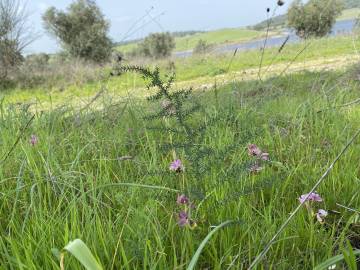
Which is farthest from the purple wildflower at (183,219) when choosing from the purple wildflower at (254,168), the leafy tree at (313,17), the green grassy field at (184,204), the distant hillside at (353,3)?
the distant hillside at (353,3)

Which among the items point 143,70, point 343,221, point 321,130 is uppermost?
point 143,70

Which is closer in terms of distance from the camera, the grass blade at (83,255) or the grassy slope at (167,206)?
the grass blade at (83,255)

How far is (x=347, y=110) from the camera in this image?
3010 millimetres

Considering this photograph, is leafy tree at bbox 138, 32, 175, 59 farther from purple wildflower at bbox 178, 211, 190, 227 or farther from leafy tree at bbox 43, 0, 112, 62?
purple wildflower at bbox 178, 211, 190, 227

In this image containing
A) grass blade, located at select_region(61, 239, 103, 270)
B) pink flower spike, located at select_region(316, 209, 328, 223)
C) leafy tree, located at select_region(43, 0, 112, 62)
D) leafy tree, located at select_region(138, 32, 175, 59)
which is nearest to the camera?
grass blade, located at select_region(61, 239, 103, 270)

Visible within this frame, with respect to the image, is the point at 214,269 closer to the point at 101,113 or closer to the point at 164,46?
the point at 101,113

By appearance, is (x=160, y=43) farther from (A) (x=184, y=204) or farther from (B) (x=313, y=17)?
(A) (x=184, y=204)

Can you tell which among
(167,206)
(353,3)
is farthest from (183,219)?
(353,3)

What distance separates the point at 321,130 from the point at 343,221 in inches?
36.6

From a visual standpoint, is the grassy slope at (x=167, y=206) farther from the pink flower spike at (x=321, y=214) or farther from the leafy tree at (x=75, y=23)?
the leafy tree at (x=75, y=23)

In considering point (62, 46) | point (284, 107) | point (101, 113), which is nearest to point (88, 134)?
point (101, 113)

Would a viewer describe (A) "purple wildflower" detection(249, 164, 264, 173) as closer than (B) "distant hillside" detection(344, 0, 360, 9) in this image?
Yes

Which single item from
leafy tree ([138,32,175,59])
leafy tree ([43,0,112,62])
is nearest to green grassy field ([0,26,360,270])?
leafy tree ([43,0,112,62])

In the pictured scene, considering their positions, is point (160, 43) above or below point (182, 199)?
above
